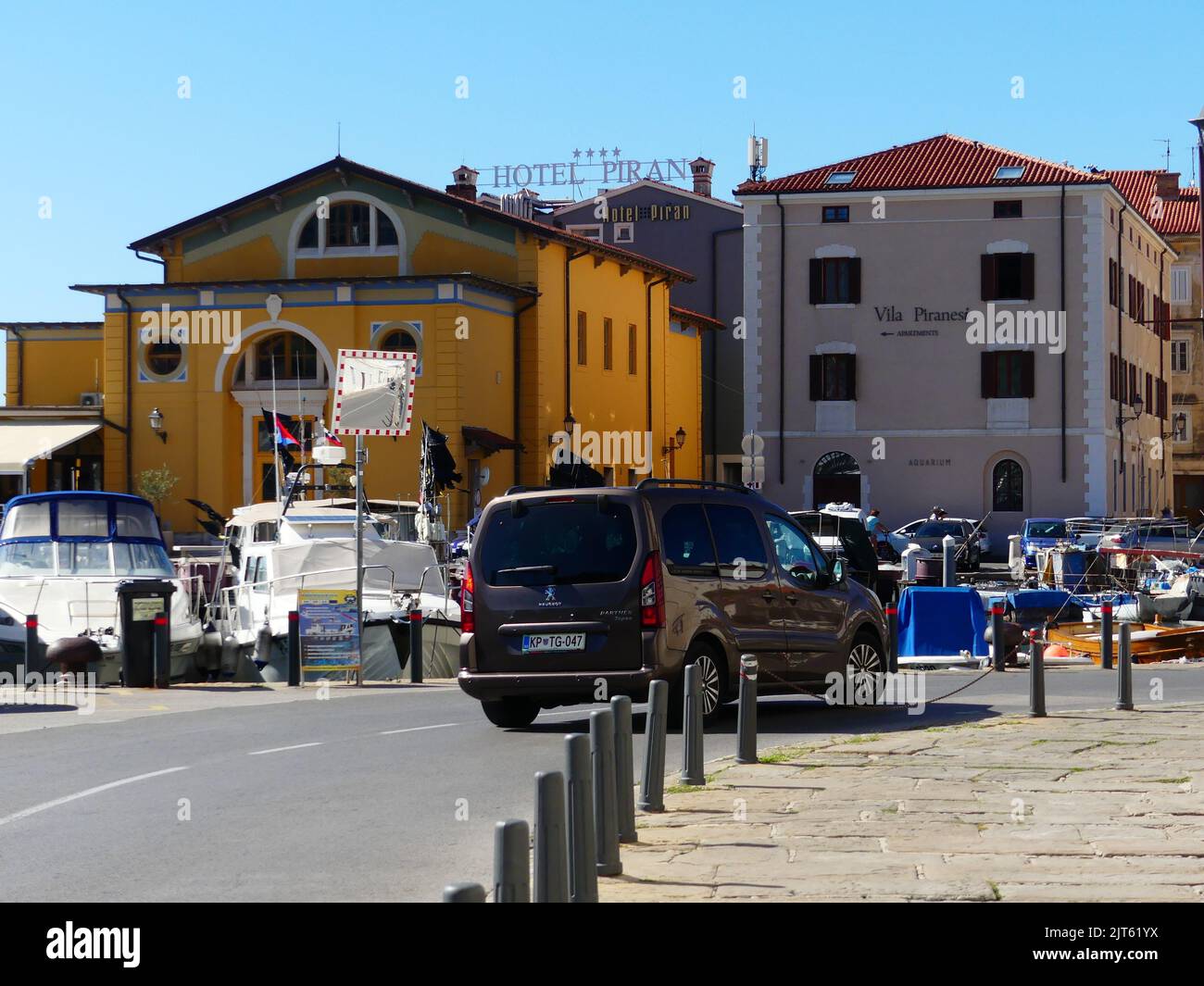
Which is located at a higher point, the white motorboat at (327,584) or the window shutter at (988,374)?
the window shutter at (988,374)

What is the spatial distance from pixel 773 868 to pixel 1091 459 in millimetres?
50286

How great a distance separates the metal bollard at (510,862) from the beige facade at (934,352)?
5241cm

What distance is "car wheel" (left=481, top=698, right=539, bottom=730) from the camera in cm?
1577

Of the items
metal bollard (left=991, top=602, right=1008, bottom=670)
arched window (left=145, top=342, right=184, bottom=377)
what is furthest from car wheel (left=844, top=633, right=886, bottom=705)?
arched window (left=145, top=342, right=184, bottom=377)

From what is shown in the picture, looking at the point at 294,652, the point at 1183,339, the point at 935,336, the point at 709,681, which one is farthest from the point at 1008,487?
the point at 709,681

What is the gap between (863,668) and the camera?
57.4ft

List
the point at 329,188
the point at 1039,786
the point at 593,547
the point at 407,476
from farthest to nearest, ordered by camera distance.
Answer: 1. the point at 329,188
2. the point at 407,476
3. the point at 593,547
4. the point at 1039,786

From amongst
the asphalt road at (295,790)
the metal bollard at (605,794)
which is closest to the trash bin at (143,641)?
the asphalt road at (295,790)

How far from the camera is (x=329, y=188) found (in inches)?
1993

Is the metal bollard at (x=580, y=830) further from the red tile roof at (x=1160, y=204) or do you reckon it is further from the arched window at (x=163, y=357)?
the red tile roof at (x=1160, y=204)

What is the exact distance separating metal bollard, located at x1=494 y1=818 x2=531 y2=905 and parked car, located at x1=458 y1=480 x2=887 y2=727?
28.2 ft

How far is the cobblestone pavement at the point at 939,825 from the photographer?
8117 millimetres

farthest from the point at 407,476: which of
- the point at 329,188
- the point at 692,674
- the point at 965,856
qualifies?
the point at 965,856
